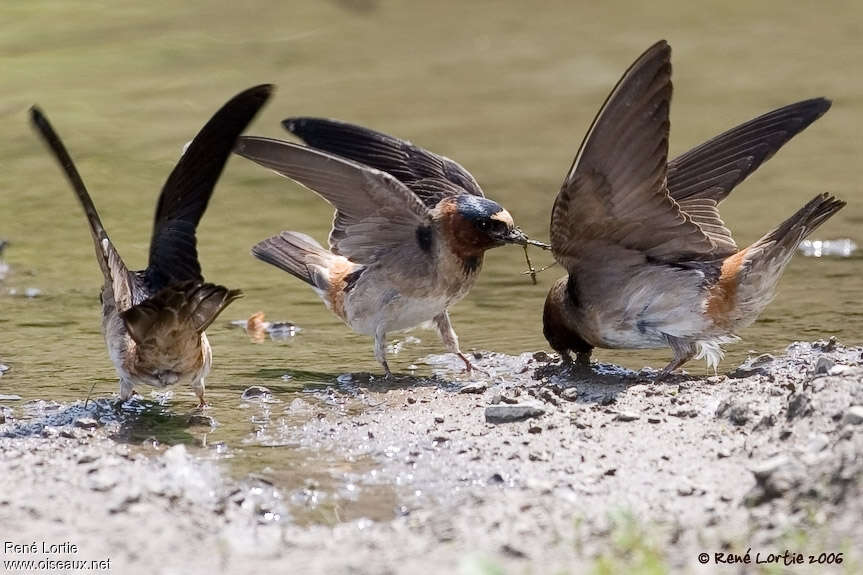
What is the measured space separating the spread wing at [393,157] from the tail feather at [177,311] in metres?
2.15

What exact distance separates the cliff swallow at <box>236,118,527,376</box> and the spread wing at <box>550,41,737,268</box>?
75cm

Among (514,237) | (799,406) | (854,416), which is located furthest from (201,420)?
→ (854,416)

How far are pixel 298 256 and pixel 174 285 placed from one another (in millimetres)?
2882

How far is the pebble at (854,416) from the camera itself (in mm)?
4914

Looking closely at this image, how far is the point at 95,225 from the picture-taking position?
5930 mm

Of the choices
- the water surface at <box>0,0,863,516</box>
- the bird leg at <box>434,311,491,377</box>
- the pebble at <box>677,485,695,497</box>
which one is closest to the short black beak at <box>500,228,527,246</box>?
the bird leg at <box>434,311,491,377</box>

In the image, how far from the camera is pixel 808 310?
8602 mm

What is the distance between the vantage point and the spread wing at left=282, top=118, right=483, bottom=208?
828 cm

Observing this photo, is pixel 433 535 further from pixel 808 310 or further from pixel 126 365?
pixel 808 310

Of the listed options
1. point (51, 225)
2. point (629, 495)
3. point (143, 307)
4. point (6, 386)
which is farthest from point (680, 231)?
point (51, 225)

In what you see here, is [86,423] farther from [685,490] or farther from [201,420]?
[685,490]

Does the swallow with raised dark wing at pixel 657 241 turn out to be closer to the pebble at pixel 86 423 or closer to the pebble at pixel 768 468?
the pebble at pixel 768 468

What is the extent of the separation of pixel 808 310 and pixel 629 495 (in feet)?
13.0

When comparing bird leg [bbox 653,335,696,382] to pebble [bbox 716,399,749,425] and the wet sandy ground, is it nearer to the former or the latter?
the wet sandy ground
